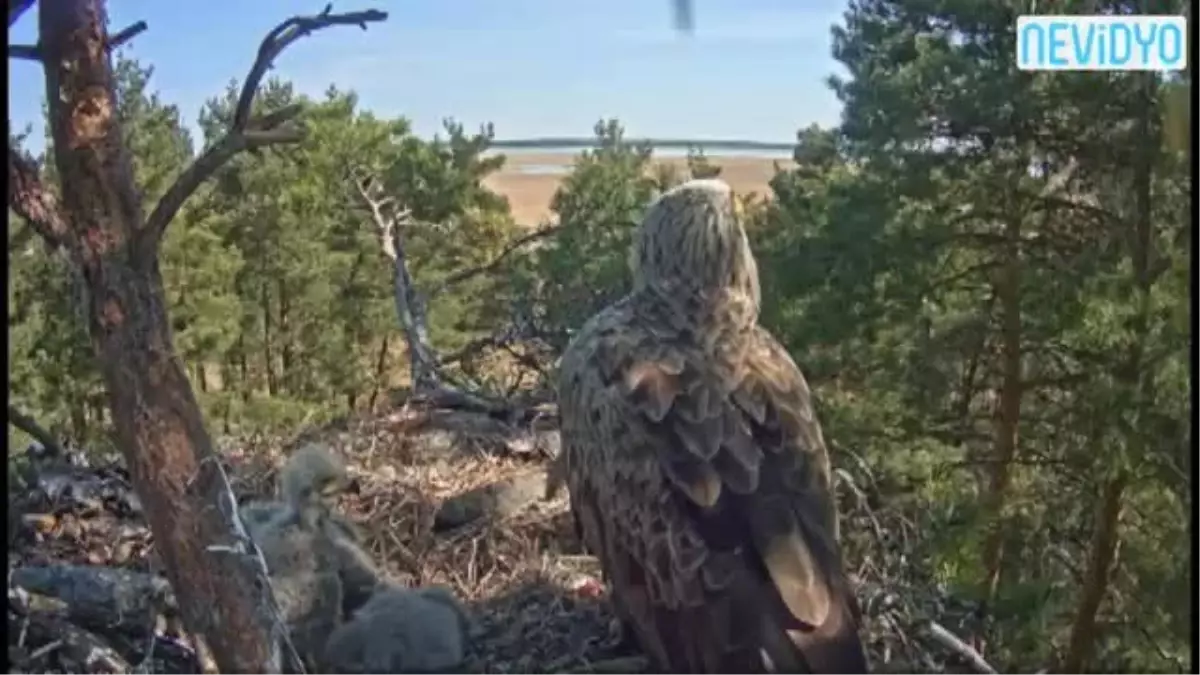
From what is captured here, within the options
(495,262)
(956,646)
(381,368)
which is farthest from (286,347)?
(956,646)

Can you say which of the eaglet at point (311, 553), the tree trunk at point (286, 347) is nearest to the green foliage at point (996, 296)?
the eaglet at point (311, 553)

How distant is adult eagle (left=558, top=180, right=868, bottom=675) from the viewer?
1710mm

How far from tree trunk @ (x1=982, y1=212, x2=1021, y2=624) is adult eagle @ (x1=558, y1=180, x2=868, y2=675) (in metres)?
1.32

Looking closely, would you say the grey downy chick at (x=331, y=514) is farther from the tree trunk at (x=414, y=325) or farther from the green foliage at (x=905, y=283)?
Result: the tree trunk at (x=414, y=325)

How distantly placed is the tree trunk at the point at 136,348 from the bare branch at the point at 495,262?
3.44 ft

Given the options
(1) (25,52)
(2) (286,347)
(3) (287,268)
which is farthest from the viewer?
(2) (286,347)

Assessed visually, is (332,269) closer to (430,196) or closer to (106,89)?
(430,196)

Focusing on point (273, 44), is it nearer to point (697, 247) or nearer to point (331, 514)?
point (697, 247)

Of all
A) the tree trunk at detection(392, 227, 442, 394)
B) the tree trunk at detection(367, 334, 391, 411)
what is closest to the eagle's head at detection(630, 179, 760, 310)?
the tree trunk at detection(392, 227, 442, 394)

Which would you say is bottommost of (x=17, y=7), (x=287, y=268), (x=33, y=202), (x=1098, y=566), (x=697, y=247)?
(x=1098, y=566)

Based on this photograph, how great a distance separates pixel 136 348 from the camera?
5.31 ft

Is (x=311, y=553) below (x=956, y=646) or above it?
above

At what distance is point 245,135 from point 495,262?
1.37 metres

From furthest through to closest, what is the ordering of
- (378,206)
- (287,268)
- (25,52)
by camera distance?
(287,268) → (378,206) → (25,52)
